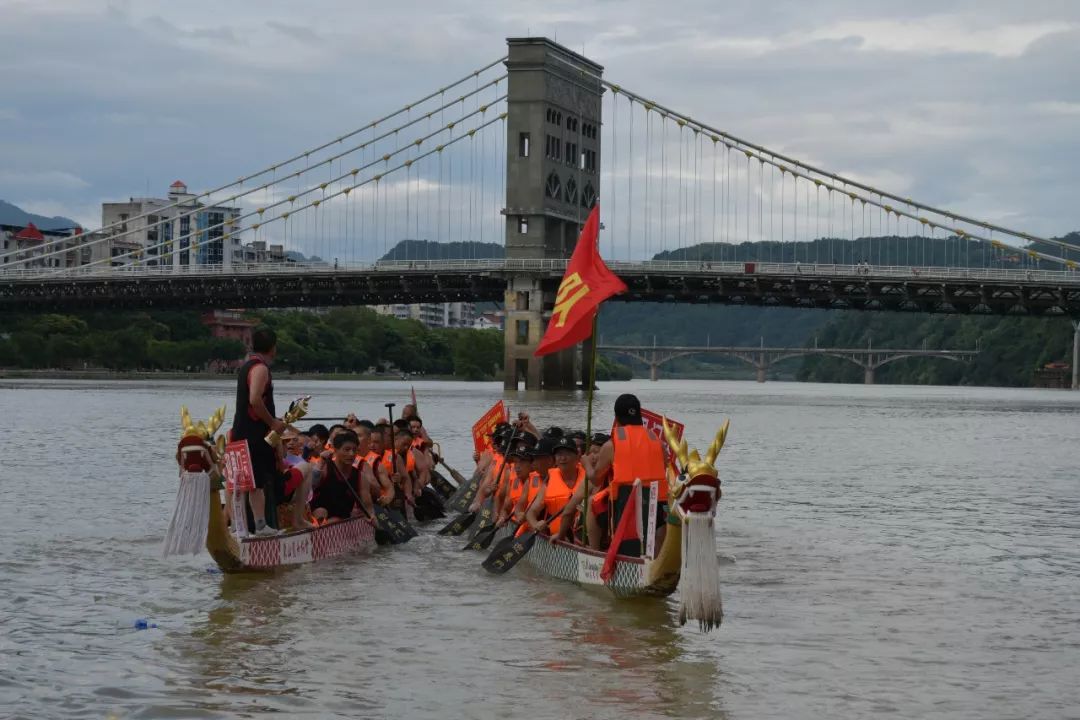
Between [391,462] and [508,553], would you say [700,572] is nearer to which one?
[508,553]

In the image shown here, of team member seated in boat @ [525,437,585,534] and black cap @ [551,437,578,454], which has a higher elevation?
black cap @ [551,437,578,454]

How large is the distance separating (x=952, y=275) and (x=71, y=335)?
69.5 m

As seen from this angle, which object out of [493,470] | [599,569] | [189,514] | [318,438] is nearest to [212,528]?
[189,514]

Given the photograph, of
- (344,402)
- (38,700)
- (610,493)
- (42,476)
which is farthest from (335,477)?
(344,402)

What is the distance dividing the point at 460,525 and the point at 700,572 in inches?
357

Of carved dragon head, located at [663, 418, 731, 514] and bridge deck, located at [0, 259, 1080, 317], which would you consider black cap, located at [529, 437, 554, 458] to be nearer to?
carved dragon head, located at [663, 418, 731, 514]

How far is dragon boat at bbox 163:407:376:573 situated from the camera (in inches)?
520

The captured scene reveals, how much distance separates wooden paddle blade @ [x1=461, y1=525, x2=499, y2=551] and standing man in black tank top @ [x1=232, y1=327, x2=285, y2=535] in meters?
3.85

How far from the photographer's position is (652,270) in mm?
88688

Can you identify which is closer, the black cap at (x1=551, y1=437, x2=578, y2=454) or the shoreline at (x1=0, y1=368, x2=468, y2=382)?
the black cap at (x1=551, y1=437, x2=578, y2=454)

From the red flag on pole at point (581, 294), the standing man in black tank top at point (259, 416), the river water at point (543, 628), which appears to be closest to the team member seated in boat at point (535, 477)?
the river water at point (543, 628)

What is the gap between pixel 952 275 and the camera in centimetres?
8356

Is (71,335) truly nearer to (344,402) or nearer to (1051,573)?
(344,402)

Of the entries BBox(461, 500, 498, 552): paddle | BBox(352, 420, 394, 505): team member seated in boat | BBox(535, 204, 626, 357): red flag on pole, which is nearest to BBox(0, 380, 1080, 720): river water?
BBox(461, 500, 498, 552): paddle
